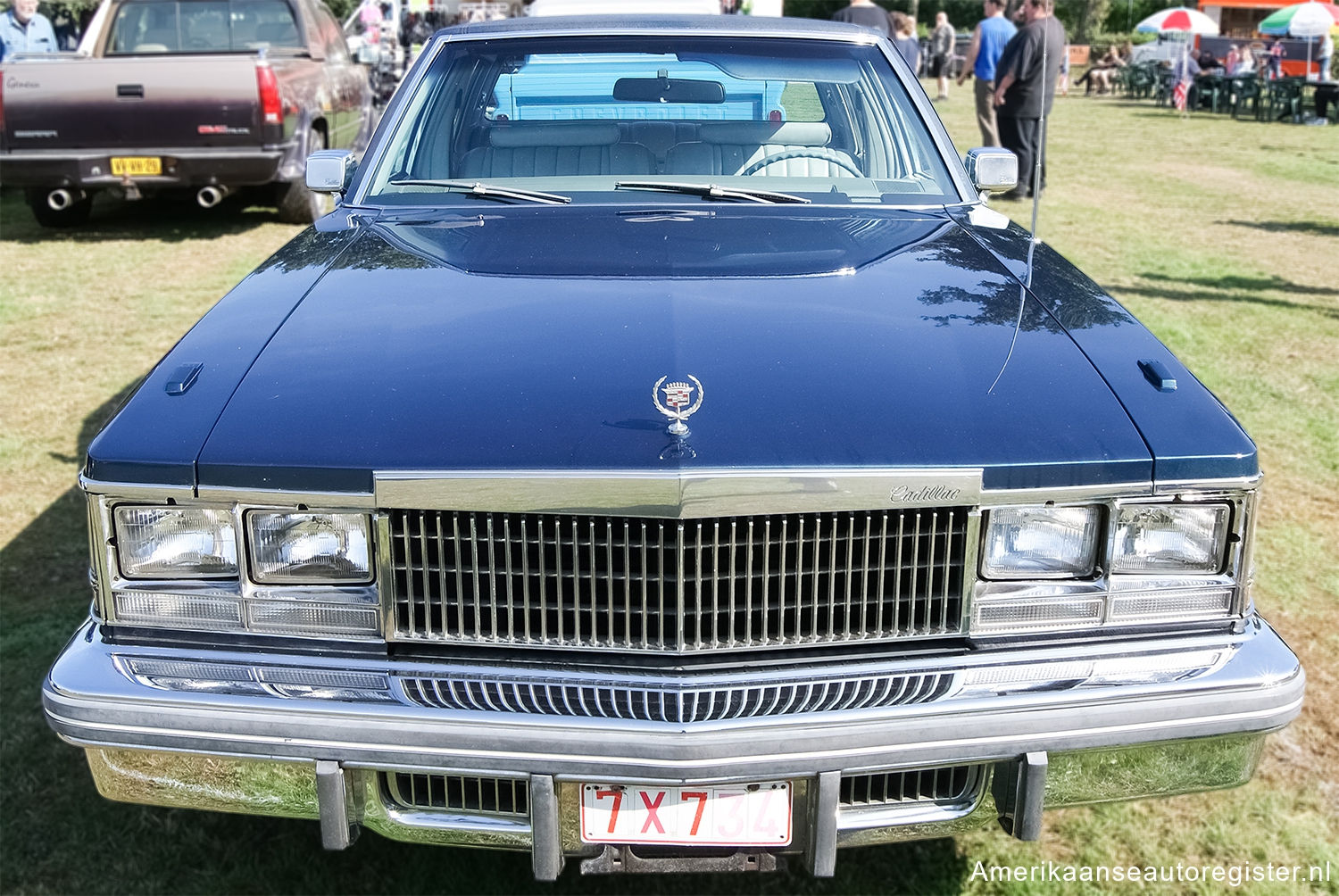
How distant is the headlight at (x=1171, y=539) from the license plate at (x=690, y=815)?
0.74 meters

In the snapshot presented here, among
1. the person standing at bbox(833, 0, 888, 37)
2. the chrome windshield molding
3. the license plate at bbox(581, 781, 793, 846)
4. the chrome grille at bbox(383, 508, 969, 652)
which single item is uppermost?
the person standing at bbox(833, 0, 888, 37)

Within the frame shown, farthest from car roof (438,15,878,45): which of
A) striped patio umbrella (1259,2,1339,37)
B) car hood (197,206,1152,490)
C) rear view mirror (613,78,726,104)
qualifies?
striped patio umbrella (1259,2,1339,37)

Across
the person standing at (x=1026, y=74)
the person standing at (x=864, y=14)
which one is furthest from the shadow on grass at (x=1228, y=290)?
the person standing at (x=864, y=14)

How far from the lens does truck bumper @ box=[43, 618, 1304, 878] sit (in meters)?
2.03

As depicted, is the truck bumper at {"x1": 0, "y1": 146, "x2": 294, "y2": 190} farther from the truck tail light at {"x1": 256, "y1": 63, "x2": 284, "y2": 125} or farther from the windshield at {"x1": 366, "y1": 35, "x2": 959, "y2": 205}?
the windshield at {"x1": 366, "y1": 35, "x2": 959, "y2": 205}

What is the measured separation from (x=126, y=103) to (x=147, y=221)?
1.73 m

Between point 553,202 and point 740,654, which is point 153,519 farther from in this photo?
point 553,202

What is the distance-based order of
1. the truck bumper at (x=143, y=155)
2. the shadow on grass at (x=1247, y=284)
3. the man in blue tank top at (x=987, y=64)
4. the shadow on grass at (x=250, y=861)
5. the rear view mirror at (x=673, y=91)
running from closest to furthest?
the shadow on grass at (x=250, y=861) < the rear view mirror at (x=673, y=91) < the shadow on grass at (x=1247, y=284) < the truck bumper at (x=143, y=155) < the man in blue tank top at (x=987, y=64)

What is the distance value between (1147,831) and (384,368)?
2.03 meters

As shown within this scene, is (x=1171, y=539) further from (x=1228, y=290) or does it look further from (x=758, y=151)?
(x=1228, y=290)

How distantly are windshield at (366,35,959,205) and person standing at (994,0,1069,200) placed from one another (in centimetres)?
734

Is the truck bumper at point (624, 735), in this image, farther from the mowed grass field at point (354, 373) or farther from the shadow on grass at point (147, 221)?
the shadow on grass at point (147, 221)

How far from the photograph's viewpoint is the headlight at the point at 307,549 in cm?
216

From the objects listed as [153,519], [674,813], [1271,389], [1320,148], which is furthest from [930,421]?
[1320,148]
